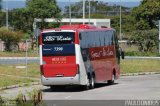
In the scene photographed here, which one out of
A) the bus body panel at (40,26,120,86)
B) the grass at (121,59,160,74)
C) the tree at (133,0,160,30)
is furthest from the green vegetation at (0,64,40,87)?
the tree at (133,0,160,30)

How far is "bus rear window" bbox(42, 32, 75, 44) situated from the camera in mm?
28750

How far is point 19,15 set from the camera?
8631cm

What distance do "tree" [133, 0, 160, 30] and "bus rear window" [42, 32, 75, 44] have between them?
49.5 meters

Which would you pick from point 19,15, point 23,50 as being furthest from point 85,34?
point 19,15

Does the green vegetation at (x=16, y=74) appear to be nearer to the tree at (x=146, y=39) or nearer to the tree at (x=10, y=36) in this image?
the tree at (x=10, y=36)

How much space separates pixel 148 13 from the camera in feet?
258

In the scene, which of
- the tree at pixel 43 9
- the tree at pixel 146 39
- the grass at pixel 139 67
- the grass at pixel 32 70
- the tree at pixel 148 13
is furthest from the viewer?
the tree at pixel 43 9

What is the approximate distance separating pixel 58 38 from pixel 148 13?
50.9 m

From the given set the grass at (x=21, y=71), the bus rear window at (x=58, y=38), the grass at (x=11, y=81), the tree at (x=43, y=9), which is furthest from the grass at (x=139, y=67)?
the tree at (x=43, y=9)

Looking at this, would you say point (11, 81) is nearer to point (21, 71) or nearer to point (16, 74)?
point (16, 74)

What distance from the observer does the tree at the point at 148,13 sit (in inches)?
3063

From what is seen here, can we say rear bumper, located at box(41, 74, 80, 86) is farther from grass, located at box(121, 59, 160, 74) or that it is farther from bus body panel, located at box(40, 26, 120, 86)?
grass, located at box(121, 59, 160, 74)

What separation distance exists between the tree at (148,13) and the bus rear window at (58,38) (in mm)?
49467

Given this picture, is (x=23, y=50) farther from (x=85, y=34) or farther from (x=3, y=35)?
(x=85, y=34)
